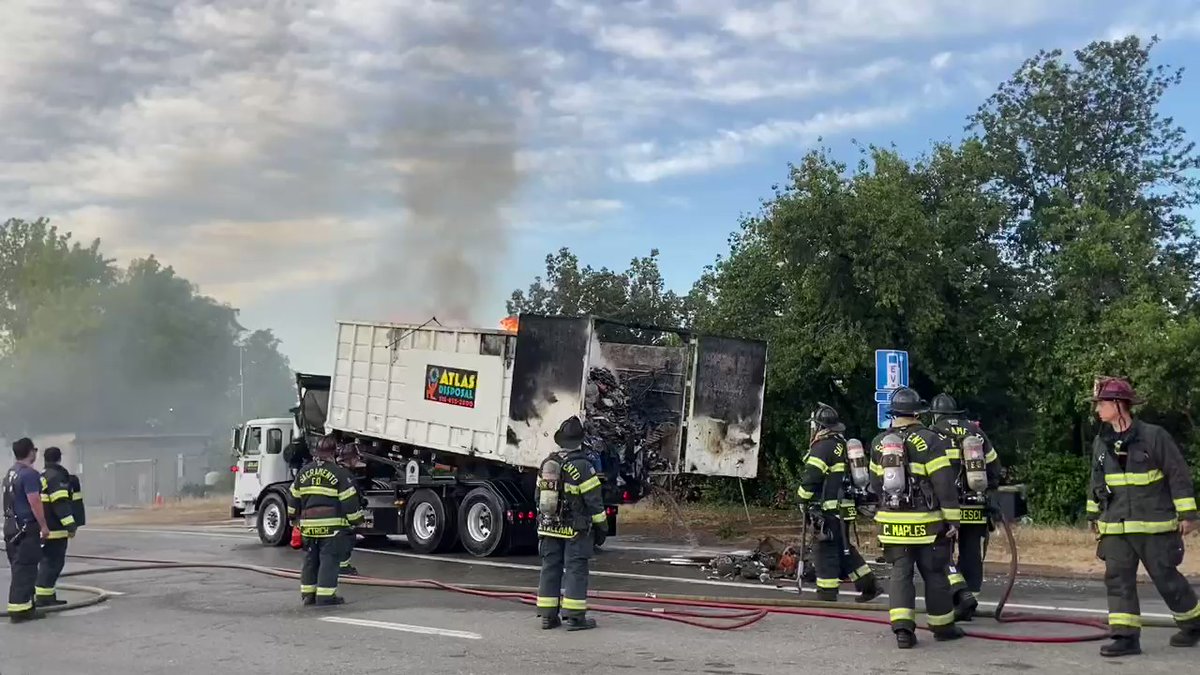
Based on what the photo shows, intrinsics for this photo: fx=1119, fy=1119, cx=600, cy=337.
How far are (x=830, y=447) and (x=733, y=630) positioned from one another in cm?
205

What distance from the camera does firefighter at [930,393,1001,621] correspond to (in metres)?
7.85

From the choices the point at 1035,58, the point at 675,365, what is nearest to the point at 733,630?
the point at 675,365

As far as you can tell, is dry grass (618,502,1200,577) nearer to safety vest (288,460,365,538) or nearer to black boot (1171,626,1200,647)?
black boot (1171,626,1200,647)

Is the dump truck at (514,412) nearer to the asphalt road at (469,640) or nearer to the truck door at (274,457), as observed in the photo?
the truck door at (274,457)

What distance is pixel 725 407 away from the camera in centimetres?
1547

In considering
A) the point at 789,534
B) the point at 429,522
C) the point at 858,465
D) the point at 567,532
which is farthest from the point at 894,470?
the point at 789,534

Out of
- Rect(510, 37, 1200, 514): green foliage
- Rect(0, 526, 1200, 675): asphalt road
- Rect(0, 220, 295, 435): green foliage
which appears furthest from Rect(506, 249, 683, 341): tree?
Rect(0, 220, 295, 435): green foliage

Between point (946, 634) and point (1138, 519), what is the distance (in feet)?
4.74

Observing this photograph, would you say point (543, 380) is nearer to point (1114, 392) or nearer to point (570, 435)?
point (570, 435)

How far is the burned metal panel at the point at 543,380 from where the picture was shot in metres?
14.1

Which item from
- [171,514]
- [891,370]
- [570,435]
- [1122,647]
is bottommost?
[171,514]

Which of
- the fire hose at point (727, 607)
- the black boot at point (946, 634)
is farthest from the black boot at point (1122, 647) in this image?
the black boot at point (946, 634)

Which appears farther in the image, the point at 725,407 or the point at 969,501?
the point at 725,407

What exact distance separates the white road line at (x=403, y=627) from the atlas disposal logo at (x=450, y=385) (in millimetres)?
5846
